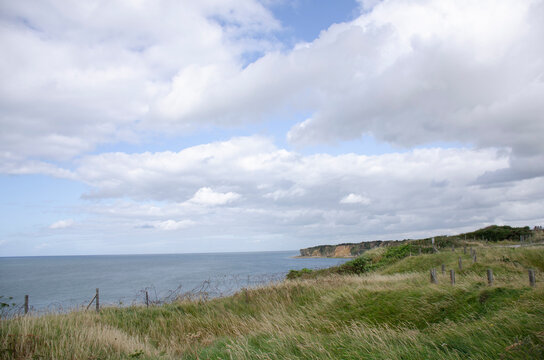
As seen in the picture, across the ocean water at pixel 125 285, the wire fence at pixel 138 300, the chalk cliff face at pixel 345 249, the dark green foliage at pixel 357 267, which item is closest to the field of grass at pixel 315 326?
the wire fence at pixel 138 300

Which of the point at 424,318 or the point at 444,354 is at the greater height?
the point at 444,354

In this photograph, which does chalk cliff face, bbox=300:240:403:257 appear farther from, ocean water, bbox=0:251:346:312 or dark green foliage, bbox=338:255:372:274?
dark green foliage, bbox=338:255:372:274

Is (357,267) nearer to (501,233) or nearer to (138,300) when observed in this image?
(138,300)

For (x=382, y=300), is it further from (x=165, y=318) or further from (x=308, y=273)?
(x=308, y=273)

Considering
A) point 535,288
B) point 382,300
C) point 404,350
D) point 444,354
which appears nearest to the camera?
point 444,354

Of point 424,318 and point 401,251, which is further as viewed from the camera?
point 401,251

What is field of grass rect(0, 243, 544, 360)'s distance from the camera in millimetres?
6539

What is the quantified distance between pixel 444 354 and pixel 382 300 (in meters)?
7.91

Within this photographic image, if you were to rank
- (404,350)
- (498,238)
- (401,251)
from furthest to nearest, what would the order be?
(498,238), (401,251), (404,350)

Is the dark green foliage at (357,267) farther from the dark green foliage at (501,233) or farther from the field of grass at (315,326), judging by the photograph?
the dark green foliage at (501,233)

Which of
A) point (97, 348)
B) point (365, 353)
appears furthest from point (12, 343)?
point (365, 353)

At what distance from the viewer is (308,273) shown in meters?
34.7

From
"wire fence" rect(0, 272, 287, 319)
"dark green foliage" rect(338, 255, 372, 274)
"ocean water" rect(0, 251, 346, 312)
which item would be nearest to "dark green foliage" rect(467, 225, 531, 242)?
"ocean water" rect(0, 251, 346, 312)

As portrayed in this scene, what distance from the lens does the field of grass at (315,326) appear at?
654 centimetres
